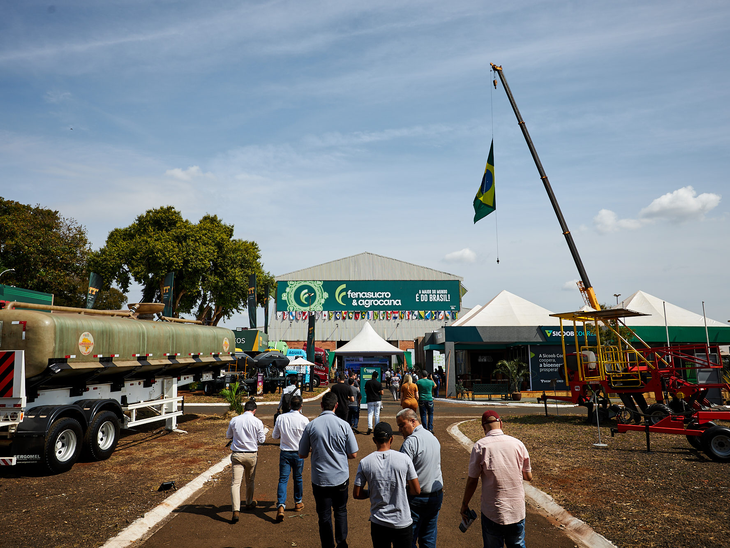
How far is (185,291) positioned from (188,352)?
2880 cm

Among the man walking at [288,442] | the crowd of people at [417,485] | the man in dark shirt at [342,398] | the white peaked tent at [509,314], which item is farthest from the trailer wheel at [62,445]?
the white peaked tent at [509,314]

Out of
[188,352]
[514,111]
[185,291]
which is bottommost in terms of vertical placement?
[188,352]

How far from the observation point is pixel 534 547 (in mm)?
6398

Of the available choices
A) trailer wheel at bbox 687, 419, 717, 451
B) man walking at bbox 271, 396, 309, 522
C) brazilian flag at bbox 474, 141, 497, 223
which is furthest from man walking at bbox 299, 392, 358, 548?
brazilian flag at bbox 474, 141, 497, 223

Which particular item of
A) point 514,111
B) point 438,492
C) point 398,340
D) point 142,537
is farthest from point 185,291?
point 438,492

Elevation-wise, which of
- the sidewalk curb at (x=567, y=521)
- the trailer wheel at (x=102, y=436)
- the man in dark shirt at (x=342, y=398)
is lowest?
the sidewalk curb at (x=567, y=521)

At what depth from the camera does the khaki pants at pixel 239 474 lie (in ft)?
24.5

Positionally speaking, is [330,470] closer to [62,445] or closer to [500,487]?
[500,487]

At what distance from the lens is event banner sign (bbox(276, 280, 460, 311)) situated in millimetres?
61969

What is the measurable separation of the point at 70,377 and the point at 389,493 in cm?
928

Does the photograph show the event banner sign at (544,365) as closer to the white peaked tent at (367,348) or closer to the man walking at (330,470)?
the white peaked tent at (367,348)

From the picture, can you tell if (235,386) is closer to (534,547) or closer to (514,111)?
(534,547)

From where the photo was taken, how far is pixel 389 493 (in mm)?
4695

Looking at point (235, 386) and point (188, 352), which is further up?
point (188, 352)
